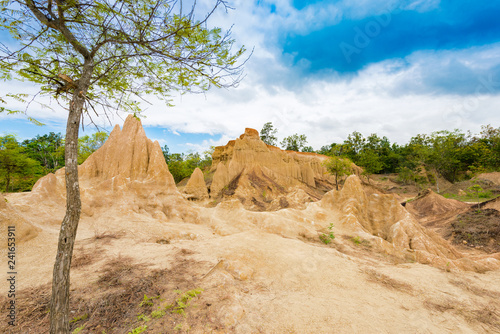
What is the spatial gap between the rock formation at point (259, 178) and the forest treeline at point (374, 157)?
1279cm

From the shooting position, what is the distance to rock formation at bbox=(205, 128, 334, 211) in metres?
24.4

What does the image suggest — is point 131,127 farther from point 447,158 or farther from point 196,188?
point 447,158

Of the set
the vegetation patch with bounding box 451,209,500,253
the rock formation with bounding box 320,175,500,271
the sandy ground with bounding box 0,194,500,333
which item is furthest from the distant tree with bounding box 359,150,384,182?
the sandy ground with bounding box 0,194,500,333

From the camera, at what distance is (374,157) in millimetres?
43469

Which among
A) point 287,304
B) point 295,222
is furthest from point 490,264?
point 287,304

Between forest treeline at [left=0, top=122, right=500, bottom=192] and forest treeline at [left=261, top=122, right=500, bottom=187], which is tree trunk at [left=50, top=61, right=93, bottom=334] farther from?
forest treeline at [left=261, top=122, right=500, bottom=187]

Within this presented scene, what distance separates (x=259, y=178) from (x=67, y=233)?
25140mm

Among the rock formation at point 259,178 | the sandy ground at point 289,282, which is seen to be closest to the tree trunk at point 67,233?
the sandy ground at point 289,282

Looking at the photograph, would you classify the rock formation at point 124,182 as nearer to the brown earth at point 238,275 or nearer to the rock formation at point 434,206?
the brown earth at point 238,275

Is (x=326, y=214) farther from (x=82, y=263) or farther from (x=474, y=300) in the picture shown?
(x=82, y=263)

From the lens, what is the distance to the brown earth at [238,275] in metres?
3.40

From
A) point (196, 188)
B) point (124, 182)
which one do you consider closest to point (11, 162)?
point (196, 188)

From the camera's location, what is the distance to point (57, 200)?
947 centimetres

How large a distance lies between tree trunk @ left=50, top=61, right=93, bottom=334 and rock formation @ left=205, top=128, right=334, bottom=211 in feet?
66.9
